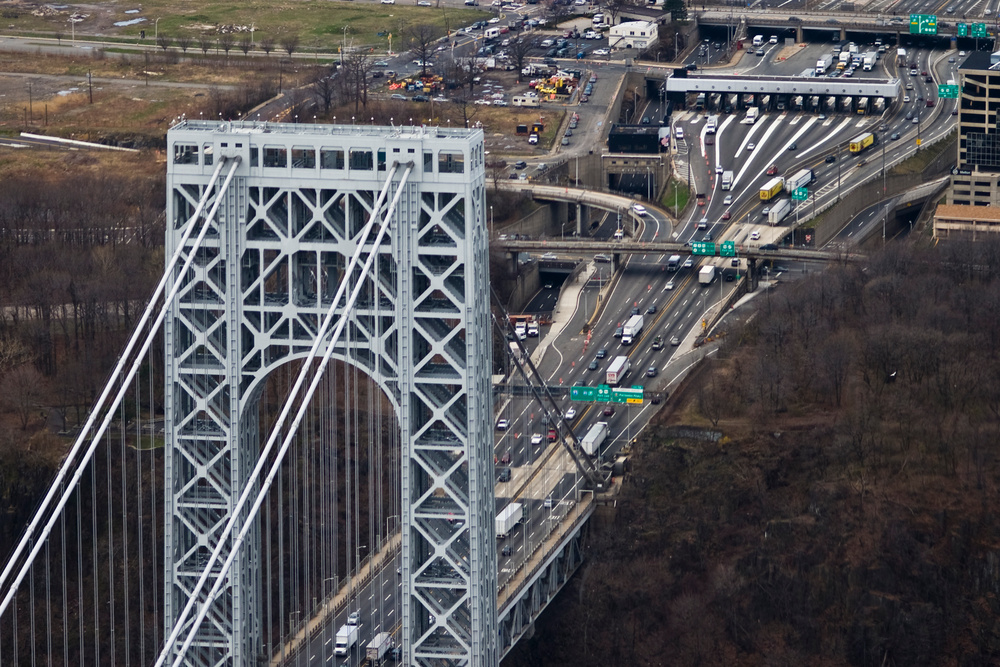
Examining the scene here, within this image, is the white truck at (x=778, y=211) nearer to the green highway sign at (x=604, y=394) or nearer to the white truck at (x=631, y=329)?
the white truck at (x=631, y=329)

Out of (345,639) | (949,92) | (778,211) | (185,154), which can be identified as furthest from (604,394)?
(949,92)

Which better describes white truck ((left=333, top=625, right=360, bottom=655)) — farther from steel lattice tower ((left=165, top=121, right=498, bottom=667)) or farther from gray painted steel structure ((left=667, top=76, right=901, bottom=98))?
gray painted steel structure ((left=667, top=76, right=901, bottom=98))

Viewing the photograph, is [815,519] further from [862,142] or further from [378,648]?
[862,142]

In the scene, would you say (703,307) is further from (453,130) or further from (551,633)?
(453,130)

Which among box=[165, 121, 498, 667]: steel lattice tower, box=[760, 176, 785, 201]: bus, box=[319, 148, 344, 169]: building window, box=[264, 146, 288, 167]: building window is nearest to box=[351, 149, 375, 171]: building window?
box=[165, 121, 498, 667]: steel lattice tower

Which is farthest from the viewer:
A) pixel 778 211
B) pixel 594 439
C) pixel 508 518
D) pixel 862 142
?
pixel 862 142

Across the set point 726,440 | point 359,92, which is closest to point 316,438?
point 726,440
